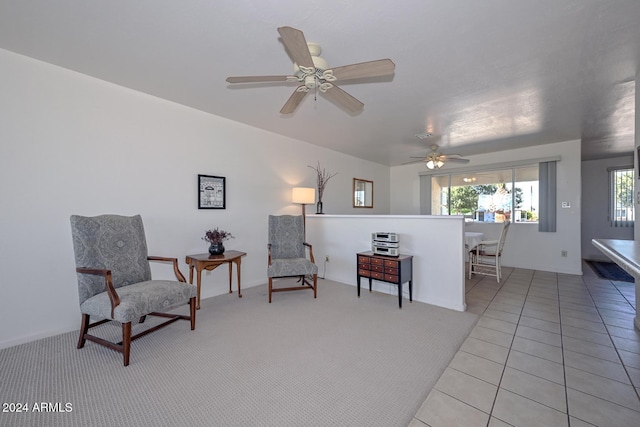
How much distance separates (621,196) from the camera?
6195 millimetres

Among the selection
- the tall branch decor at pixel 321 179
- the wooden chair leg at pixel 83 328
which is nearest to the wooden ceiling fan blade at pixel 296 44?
the wooden chair leg at pixel 83 328

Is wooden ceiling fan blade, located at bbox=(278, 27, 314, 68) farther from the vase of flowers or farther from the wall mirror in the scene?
the wall mirror

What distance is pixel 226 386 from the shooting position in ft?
5.59

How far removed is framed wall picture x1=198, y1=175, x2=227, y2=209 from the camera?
3.38 meters

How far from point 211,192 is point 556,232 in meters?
6.18

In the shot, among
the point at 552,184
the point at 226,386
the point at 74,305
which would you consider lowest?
the point at 226,386

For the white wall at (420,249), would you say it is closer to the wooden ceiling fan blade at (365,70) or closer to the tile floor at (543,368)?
the tile floor at (543,368)

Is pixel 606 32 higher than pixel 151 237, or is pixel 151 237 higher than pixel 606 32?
pixel 606 32

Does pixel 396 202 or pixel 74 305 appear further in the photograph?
pixel 396 202

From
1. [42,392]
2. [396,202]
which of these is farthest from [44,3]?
[396,202]

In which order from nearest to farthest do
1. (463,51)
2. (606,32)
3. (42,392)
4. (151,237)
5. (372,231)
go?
1. (42,392)
2. (606,32)
3. (463,51)
4. (151,237)
5. (372,231)

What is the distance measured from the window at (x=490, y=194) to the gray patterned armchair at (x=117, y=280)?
540 cm

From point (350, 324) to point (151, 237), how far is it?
2.48 metres

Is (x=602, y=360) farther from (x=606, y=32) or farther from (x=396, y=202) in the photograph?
(x=396, y=202)
